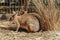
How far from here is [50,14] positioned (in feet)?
11.0

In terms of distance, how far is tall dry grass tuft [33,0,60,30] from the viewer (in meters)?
3.33

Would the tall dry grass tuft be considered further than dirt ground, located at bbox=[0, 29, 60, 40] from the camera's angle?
Yes

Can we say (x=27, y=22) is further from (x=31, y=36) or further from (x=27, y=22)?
(x=31, y=36)

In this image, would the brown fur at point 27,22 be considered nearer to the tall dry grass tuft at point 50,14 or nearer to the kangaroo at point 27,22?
the kangaroo at point 27,22

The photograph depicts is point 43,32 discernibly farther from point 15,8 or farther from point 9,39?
point 15,8

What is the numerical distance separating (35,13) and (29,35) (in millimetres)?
629

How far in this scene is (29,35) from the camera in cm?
316

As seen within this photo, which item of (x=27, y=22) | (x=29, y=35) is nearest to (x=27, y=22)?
(x=27, y=22)

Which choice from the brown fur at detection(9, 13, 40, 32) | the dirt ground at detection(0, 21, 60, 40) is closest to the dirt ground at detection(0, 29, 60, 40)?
the dirt ground at detection(0, 21, 60, 40)

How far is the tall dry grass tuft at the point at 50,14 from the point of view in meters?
3.33

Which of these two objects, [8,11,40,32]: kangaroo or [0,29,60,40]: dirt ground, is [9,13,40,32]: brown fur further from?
[0,29,60,40]: dirt ground

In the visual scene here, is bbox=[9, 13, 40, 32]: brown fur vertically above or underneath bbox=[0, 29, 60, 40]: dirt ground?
above

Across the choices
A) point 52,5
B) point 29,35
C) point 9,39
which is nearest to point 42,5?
point 52,5

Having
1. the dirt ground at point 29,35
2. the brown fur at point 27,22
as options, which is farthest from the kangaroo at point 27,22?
the dirt ground at point 29,35
